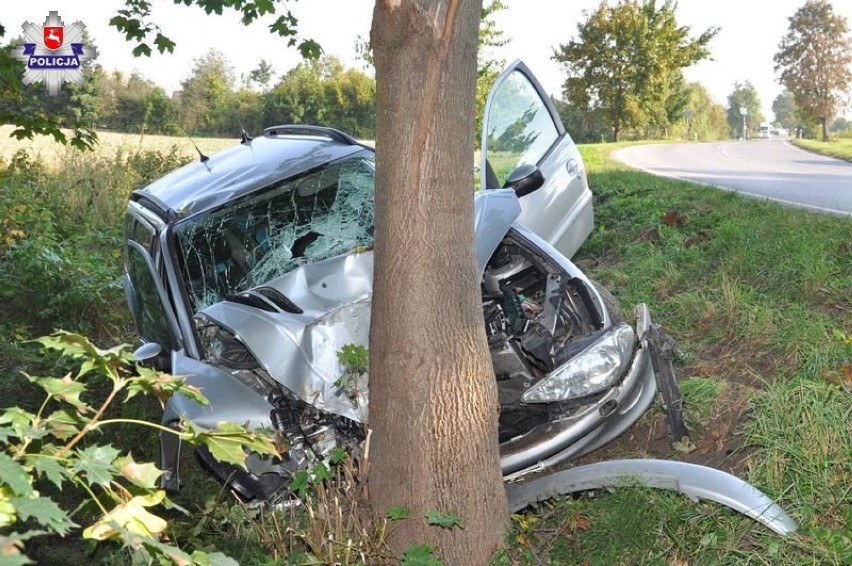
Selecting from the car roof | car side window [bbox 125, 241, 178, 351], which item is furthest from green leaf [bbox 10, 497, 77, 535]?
the car roof

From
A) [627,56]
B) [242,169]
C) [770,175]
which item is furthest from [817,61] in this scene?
[242,169]

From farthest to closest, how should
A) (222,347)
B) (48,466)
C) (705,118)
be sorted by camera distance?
1. (705,118)
2. (222,347)
3. (48,466)

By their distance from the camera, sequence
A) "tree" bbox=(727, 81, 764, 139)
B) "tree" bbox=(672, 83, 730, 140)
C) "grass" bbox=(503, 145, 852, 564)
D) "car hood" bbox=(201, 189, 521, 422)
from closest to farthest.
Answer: "grass" bbox=(503, 145, 852, 564), "car hood" bbox=(201, 189, 521, 422), "tree" bbox=(672, 83, 730, 140), "tree" bbox=(727, 81, 764, 139)

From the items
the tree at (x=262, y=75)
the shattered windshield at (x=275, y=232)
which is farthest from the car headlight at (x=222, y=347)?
the tree at (x=262, y=75)

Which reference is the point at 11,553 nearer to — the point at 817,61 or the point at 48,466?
the point at 48,466

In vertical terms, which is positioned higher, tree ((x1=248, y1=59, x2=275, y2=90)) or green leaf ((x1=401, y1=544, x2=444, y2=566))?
tree ((x1=248, y1=59, x2=275, y2=90))

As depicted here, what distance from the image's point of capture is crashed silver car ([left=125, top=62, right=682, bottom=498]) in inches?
147

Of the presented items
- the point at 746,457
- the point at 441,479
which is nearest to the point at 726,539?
the point at 746,457

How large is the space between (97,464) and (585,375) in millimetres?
2581

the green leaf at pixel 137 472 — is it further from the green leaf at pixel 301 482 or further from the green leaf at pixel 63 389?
the green leaf at pixel 301 482

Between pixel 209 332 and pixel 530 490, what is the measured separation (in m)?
1.68

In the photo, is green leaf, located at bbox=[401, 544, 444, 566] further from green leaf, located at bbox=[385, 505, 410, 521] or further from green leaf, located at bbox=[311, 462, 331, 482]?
green leaf, located at bbox=[311, 462, 331, 482]

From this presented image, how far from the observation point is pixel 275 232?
4.82 meters

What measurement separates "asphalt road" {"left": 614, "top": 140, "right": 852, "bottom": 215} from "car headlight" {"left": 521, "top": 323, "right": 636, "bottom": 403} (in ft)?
19.2
